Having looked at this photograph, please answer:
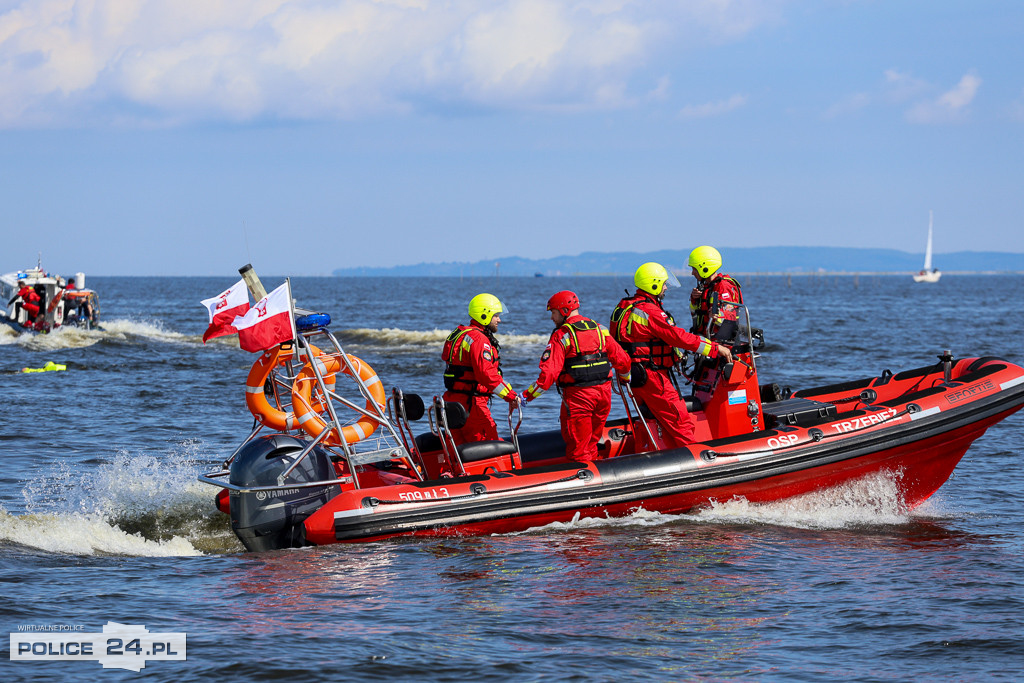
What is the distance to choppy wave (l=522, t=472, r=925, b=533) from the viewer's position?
7.85 meters

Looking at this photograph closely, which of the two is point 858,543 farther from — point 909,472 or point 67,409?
point 67,409

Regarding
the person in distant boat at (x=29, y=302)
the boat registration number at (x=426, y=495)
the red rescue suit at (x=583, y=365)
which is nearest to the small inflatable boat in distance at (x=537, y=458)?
the boat registration number at (x=426, y=495)

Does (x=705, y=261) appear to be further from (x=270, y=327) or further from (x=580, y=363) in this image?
(x=270, y=327)

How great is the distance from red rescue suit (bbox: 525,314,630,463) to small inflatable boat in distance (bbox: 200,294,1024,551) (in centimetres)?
39

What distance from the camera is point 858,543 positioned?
24.9 feet

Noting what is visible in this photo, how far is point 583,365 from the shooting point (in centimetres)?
768

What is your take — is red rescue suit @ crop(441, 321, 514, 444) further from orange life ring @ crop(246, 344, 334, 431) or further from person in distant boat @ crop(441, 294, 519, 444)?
orange life ring @ crop(246, 344, 334, 431)

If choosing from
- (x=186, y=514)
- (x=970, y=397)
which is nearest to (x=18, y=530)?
(x=186, y=514)

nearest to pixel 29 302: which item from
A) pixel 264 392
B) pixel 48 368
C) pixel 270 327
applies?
pixel 48 368

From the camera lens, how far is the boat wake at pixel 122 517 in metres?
7.37

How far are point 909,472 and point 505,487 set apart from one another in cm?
345

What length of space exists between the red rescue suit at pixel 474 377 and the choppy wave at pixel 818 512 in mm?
960

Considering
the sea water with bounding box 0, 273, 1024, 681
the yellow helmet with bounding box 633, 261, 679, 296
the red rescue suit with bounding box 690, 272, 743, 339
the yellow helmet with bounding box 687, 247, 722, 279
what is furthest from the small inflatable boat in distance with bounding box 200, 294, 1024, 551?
the yellow helmet with bounding box 633, 261, 679, 296

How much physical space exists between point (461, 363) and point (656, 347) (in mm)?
1522
